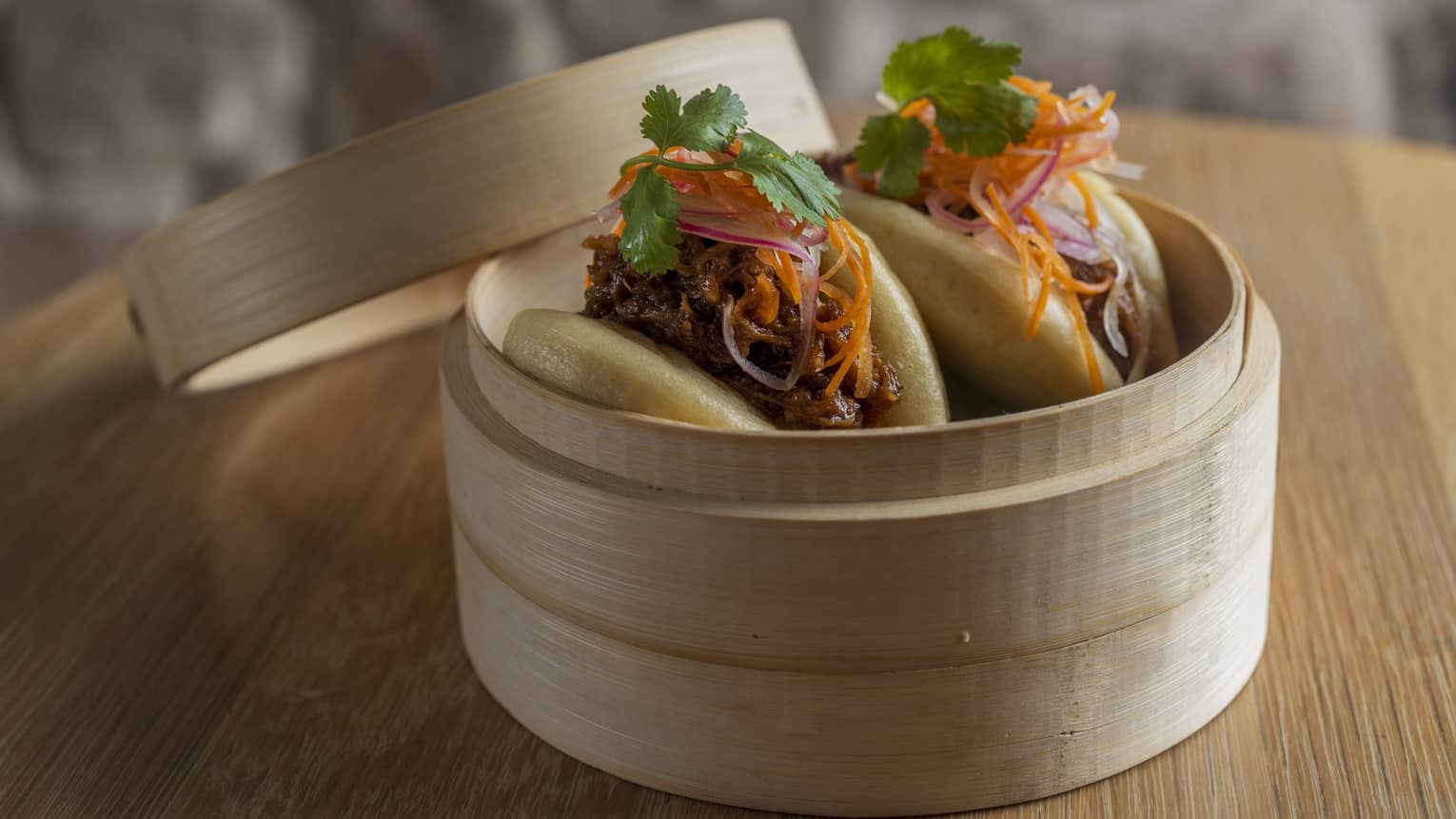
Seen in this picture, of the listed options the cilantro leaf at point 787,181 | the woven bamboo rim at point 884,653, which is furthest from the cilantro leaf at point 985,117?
the woven bamboo rim at point 884,653

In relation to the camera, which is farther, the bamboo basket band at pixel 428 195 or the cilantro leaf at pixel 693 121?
the bamboo basket band at pixel 428 195

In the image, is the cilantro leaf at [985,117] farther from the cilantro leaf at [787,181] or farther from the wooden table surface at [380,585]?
the wooden table surface at [380,585]

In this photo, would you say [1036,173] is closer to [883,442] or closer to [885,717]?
[883,442]

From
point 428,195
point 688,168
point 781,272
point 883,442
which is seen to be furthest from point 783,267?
point 428,195

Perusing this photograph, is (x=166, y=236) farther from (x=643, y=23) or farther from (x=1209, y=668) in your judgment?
(x=643, y=23)

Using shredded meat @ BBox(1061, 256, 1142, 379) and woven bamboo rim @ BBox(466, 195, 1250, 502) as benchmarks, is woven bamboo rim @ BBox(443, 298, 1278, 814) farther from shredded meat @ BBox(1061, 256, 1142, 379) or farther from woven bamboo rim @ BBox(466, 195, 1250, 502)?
shredded meat @ BBox(1061, 256, 1142, 379)

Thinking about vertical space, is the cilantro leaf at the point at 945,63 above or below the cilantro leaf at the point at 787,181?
below
